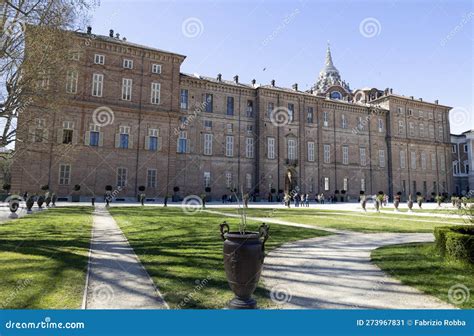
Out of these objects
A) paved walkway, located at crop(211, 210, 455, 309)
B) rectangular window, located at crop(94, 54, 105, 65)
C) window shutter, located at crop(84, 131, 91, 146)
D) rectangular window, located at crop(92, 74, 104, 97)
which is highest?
rectangular window, located at crop(94, 54, 105, 65)

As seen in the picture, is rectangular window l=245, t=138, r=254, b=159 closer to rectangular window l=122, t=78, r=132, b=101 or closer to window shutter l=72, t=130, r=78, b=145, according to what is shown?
rectangular window l=122, t=78, r=132, b=101

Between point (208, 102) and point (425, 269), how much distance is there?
34662 millimetres

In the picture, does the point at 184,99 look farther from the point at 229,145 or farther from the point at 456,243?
the point at 456,243

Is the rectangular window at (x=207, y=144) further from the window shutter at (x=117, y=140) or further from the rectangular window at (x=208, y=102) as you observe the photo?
the window shutter at (x=117, y=140)

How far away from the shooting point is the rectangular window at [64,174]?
28.3m

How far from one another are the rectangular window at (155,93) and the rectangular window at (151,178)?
756cm

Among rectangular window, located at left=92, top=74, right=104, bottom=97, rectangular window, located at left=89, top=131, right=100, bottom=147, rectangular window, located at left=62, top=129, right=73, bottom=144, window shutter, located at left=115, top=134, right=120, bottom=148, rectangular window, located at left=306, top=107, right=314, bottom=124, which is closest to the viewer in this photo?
rectangular window, located at left=62, top=129, right=73, bottom=144

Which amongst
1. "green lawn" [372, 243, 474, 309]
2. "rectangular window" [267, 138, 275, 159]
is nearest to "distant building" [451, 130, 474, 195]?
"rectangular window" [267, 138, 275, 159]

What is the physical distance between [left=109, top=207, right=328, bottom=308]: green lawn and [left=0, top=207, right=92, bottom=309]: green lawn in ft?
3.84

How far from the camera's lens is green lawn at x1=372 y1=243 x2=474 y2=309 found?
4832 millimetres

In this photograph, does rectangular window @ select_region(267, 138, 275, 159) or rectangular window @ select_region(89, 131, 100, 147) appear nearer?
rectangular window @ select_region(89, 131, 100, 147)

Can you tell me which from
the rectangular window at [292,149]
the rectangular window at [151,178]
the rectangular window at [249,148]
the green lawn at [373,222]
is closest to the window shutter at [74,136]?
the rectangular window at [151,178]

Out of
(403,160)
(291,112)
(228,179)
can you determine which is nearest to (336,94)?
(403,160)

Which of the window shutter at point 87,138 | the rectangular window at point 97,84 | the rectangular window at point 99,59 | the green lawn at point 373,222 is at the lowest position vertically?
the green lawn at point 373,222
